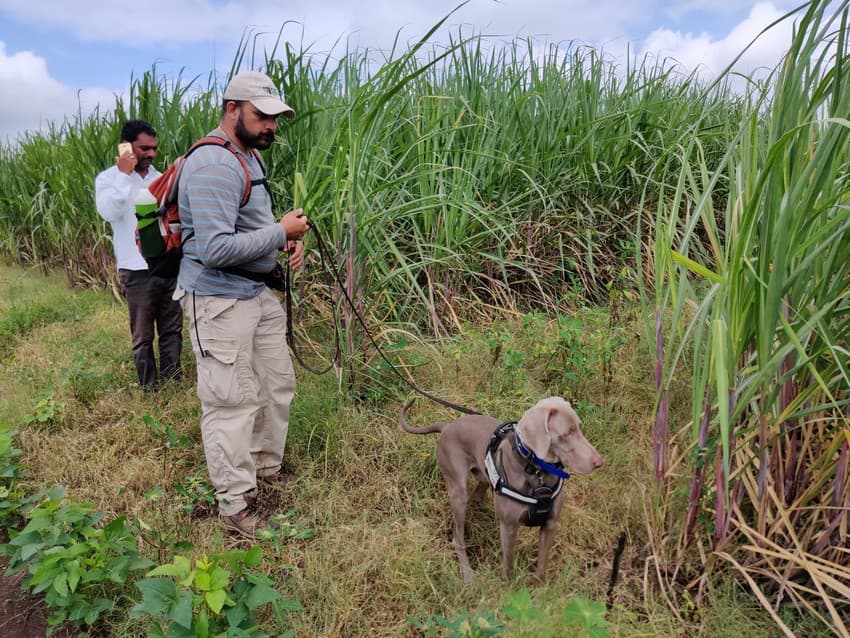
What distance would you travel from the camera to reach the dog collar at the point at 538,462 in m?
1.83

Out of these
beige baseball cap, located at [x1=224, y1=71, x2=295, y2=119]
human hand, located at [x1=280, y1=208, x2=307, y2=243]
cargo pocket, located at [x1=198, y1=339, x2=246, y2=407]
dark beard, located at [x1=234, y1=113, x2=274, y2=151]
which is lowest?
cargo pocket, located at [x1=198, y1=339, x2=246, y2=407]

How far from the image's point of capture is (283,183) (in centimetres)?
373

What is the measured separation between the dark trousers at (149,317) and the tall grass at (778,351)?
121 inches

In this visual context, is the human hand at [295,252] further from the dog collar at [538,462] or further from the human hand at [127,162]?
the human hand at [127,162]

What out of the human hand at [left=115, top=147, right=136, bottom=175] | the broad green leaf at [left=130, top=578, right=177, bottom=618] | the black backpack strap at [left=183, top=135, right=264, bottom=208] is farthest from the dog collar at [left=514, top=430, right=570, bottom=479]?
the human hand at [left=115, top=147, right=136, bottom=175]

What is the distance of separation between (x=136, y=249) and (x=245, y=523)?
82.1 inches

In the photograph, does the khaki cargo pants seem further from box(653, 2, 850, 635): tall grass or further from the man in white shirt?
box(653, 2, 850, 635): tall grass

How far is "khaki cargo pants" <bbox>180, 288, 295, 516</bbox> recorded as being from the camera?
94.5 inches

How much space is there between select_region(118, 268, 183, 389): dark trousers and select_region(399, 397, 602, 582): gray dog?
91.3 inches

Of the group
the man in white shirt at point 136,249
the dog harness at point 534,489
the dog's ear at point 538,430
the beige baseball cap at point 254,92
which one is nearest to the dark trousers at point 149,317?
the man in white shirt at point 136,249

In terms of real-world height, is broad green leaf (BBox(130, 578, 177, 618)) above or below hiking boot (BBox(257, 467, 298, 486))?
above

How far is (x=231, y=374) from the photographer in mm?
2426

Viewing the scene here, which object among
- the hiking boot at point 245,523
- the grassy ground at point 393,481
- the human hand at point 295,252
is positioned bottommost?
the hiking boot at point 245,523

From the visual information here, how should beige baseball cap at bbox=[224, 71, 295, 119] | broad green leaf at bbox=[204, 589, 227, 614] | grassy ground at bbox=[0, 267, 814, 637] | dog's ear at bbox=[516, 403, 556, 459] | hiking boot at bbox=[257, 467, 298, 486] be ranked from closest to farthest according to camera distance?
broad green leaf at bbox=[204, 589, 227, 614]
dog's ear at bbox=[516, 403, 556, 459]
grassy ground at bbox=[0, 267, 814, 637]
beige baseball cap at bbox=[224, 71, 295, 119]
hiking boot at bbox=[257, 467, 298, 486]
